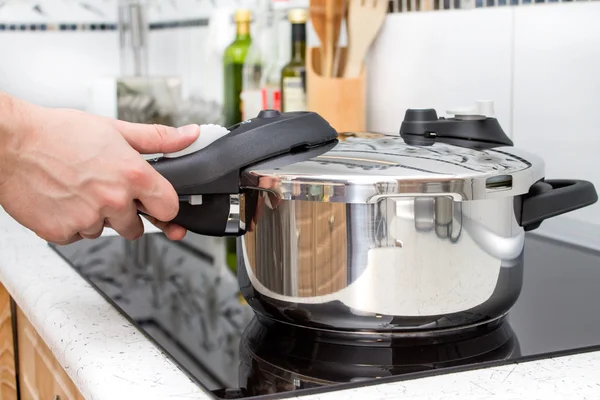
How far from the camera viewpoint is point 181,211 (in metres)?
0.76

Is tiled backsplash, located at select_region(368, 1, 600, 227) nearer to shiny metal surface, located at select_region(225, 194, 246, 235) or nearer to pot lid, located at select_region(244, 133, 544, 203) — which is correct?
pot lid, located at select_region(244, 133, 544, 203)

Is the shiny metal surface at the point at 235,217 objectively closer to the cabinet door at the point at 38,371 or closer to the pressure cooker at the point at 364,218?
the pressure cooker at the point at 364,218

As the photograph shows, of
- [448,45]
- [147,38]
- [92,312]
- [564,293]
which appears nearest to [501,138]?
[564,293]

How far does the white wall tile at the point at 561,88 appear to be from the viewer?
110cm

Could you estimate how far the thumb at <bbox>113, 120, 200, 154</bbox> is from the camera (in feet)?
2.39

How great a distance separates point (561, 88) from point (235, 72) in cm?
92

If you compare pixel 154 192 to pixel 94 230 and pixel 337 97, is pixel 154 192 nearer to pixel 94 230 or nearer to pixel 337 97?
pixel 94 230

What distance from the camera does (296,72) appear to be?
1.61 metres

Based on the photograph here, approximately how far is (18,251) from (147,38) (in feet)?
5.77

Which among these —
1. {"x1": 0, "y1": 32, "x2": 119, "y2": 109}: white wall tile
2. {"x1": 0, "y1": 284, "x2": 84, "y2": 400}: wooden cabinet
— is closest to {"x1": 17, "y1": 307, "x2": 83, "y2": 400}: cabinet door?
{"x1": 0, "y1": 284, "x2": 84, "y2": 400}: wooden cabinet

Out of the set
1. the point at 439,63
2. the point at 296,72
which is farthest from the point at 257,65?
the point at 439,63

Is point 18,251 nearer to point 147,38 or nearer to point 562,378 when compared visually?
point 562,378

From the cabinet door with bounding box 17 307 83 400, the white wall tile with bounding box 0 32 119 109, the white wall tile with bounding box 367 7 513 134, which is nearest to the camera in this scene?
the cabinet door with bounding box 17 307 83 400

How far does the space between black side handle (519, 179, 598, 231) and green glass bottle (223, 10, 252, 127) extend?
116 centimetres
